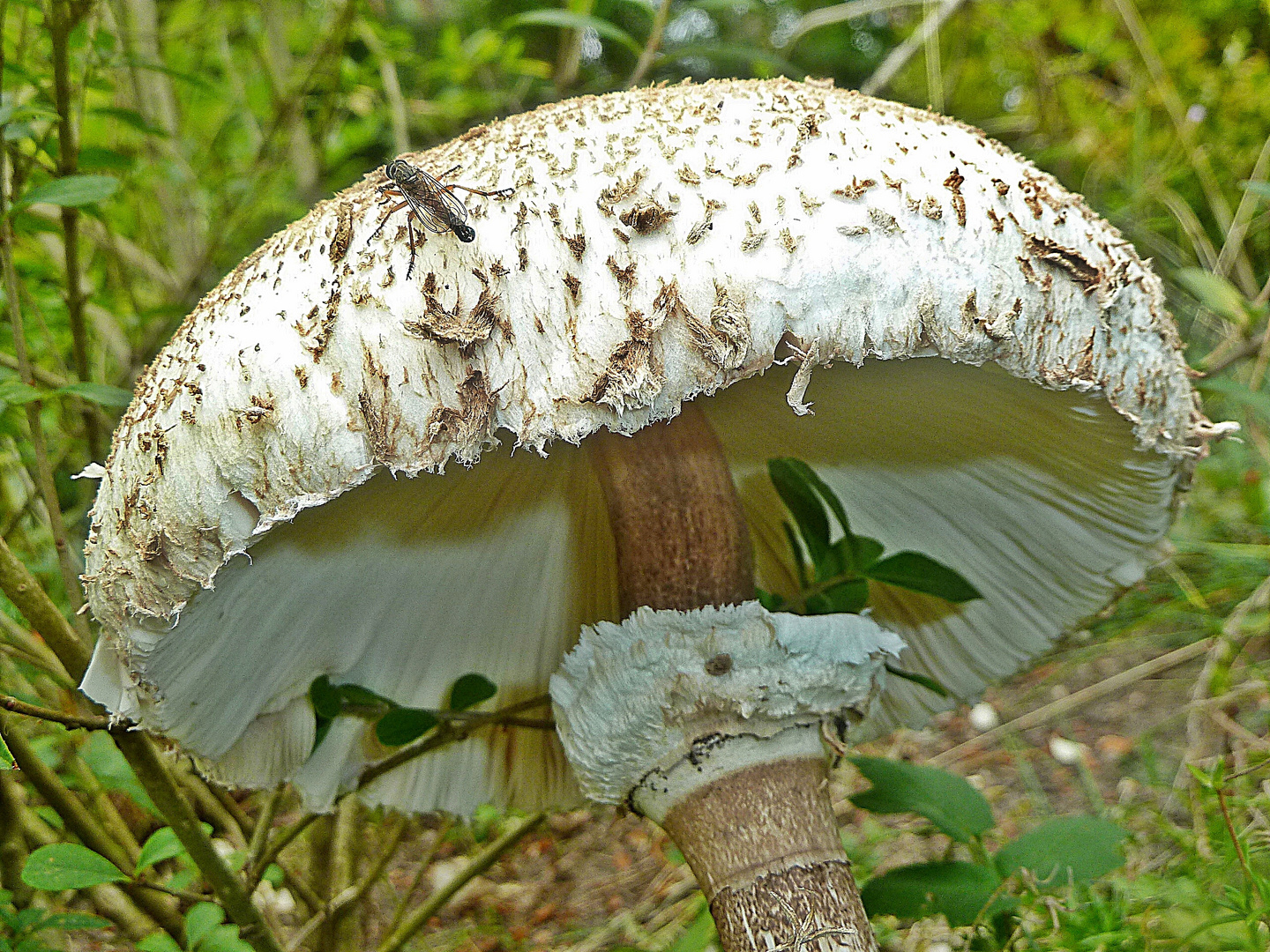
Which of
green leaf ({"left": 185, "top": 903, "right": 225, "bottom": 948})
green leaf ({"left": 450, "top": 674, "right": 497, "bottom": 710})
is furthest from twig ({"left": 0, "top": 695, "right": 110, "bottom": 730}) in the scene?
green leaf ({"left": 450, "top": 674, "right": 497, "bottom": 710})

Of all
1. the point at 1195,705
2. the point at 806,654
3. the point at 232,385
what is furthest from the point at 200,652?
the point at 1195,705

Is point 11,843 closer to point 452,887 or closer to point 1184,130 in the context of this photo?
point 452,887

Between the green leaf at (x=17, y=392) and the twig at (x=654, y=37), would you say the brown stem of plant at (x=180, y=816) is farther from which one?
the twig at (x=654, y=37)

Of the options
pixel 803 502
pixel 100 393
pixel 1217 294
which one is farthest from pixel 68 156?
pixel 1217 294

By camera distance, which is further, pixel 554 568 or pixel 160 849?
pixel 554 568

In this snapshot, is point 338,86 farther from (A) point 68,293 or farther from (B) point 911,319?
(B) point 911,319
